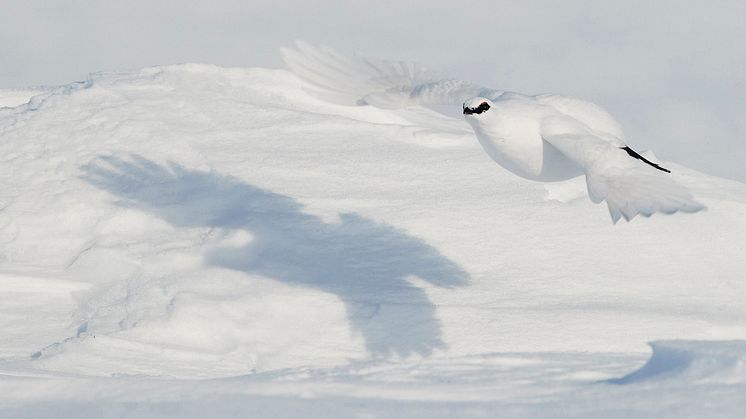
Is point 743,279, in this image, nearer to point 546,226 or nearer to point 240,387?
point 546,226

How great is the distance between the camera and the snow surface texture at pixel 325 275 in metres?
3.43

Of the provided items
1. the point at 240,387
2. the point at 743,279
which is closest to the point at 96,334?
the point at 240,387

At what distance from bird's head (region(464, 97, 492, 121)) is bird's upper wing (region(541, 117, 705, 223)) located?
319mm

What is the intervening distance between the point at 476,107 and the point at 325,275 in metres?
1.79

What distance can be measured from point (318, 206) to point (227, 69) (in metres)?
3.60

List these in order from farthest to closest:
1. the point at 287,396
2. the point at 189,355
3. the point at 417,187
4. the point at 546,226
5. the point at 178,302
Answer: the point at 417,187
the point at 546,226
the point at 178,302
the point at 189,355
the point at 287,396

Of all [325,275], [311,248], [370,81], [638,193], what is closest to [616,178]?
[638,193]

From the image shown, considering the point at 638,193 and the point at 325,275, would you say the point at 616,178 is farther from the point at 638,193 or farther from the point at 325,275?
the point at 325,275

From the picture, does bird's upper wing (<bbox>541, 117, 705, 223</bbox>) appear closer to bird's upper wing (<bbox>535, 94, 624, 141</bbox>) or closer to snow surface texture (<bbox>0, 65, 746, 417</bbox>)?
bird's upper wing (<bbox>535, 94, 624, 141</bbox>)

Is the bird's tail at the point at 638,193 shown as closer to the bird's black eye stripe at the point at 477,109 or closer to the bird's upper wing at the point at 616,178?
the bird's upper wing at the point at 616,178

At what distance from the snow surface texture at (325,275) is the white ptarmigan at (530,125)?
0.71 m

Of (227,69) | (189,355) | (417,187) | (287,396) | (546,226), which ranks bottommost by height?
(287,396)

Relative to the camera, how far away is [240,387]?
11.3 feet

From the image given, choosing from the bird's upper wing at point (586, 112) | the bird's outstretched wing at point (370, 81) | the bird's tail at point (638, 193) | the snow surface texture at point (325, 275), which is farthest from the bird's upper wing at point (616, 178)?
the bird's outstretched wing at point (370, 81)
